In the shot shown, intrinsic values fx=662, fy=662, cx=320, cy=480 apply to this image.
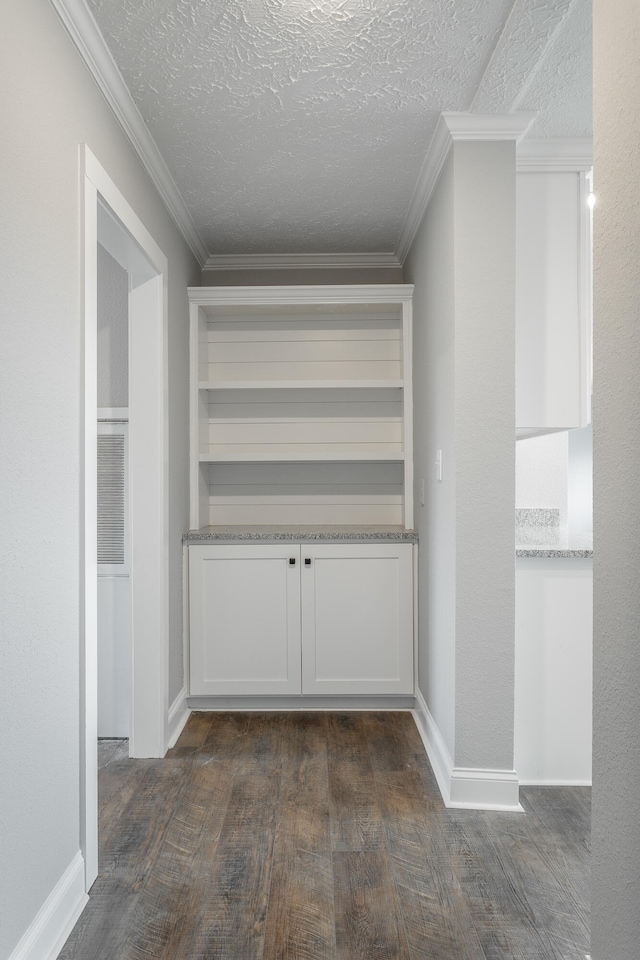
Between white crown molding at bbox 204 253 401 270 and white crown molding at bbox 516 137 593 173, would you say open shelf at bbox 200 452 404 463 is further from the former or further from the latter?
white crown molding at bbox 516 137 593 173

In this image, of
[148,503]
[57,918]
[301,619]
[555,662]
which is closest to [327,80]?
[148,503]

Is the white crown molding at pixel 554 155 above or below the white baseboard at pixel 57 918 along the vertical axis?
above

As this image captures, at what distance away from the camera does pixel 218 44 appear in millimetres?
1958

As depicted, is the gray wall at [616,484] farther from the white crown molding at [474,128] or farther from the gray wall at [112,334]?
the gray wall at [112,334]

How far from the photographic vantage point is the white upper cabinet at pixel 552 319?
2551 mm

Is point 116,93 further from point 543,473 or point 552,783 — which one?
point 552,783

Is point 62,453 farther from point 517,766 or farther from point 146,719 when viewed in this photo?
point 517,766

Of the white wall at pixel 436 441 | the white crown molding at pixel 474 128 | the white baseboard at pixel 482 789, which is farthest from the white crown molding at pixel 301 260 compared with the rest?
the white baseboard at pixel 482 789

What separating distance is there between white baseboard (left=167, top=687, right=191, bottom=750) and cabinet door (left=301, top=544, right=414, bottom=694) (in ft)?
2.05

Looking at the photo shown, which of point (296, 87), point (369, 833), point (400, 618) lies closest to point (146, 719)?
point (369, 833)

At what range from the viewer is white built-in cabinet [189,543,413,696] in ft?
11.4

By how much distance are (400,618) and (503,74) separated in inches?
96.4

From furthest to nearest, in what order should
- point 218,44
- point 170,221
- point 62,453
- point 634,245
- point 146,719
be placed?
point 170,221 → point 146,719 → point 218,44 → point 62,453 → point 634,245

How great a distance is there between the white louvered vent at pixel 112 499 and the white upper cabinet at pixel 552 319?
1831 mm
